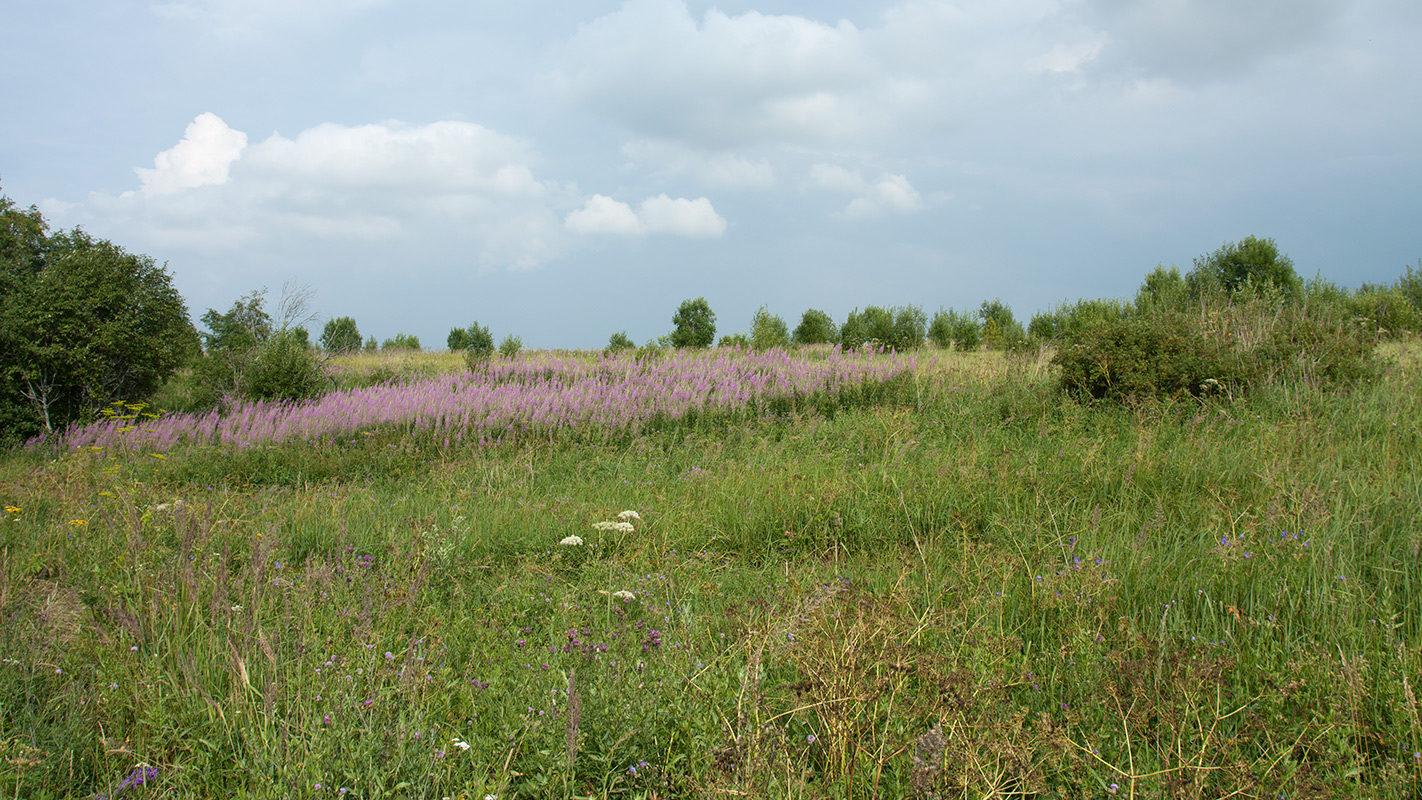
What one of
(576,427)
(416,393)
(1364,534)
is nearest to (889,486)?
(1364,534)

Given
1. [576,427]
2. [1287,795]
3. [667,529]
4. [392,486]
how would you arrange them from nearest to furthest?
1. [1287,795]
2. [667,529]
3. [392,486]
4. [576,427]

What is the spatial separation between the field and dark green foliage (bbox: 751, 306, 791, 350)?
12063 mm

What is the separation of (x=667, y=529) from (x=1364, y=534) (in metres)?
3.73

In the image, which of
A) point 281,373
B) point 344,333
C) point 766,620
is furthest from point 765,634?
point 344,333

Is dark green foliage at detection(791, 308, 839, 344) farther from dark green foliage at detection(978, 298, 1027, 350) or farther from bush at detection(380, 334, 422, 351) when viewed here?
bush at detection(380, 334, 422, 351)

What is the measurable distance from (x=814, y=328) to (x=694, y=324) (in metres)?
4.55

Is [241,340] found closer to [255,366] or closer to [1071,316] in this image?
[255,366]

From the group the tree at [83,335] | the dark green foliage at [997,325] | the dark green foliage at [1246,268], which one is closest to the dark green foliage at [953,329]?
the dark green foliage at [997,325]

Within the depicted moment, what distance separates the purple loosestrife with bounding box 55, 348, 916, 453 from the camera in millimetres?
8961

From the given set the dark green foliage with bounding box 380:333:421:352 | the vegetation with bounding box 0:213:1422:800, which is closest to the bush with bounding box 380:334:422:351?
the dark green foliage with bounding box 380:333:421:352

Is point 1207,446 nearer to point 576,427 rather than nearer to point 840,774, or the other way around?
point 840,774

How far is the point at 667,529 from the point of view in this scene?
450 centimetres

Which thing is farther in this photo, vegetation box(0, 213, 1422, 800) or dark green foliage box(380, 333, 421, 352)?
dark green foliage box(380, 333, 421, 352)

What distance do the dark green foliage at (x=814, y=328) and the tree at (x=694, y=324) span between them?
11.0 feet
